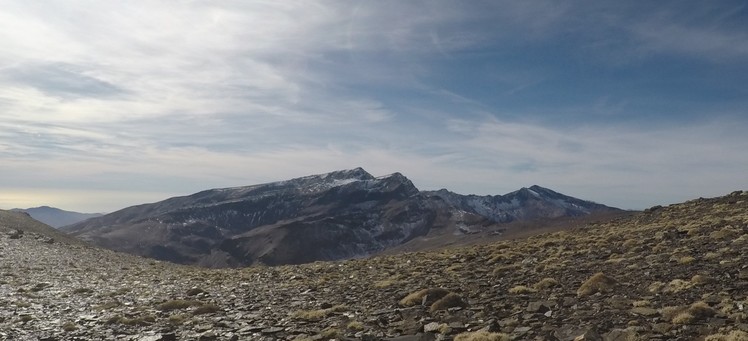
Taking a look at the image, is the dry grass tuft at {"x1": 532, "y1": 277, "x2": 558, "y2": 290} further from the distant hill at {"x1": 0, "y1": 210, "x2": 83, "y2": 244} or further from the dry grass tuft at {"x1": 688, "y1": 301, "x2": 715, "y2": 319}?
the distant hill at {"x1": 0, "y1": 210, "x2": 83, "y2": 244}

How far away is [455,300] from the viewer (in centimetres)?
1962

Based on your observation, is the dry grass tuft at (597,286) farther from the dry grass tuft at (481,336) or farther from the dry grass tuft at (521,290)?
the dry grass tuft at (481,336)

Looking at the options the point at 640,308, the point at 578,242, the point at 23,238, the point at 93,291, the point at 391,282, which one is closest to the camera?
the point at 640,308

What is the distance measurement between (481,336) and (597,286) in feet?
26.2

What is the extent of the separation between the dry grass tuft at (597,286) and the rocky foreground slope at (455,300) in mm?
51

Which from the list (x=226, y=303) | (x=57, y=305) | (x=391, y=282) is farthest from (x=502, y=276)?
(x=57, y=305)

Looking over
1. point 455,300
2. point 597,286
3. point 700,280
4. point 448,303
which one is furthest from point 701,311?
point 448,303

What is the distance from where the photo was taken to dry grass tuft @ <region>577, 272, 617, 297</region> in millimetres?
19141

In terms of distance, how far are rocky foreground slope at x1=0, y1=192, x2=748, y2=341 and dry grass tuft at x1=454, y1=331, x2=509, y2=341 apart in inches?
3.1

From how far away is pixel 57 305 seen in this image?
27.2 m

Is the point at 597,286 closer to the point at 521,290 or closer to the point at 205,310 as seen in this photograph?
the point at 521,290

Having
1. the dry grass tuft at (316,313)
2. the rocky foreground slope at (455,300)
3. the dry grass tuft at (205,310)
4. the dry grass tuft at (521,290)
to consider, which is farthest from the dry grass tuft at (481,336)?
the dry grass tuft at (205,310)

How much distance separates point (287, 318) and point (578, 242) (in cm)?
2672

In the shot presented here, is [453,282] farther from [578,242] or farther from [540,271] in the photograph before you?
[578,242]
